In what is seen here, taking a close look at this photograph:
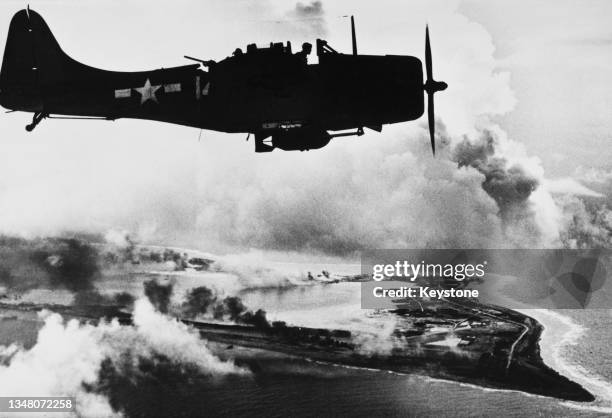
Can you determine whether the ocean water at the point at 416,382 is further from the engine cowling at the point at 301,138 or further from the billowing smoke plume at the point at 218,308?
the engine cowling at the point at 301,138

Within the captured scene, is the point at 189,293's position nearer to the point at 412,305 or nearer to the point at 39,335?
the point at 39,335

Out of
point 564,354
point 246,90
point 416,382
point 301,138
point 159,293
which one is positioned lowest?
point 416,382

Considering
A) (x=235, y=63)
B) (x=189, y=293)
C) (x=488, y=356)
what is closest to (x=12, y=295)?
(x=189, y=293)

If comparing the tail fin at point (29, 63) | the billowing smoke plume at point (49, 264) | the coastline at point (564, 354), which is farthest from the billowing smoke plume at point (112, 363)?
the coastline at point (564, 354)

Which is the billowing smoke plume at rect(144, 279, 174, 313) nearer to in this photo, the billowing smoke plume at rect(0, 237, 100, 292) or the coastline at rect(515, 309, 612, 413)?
the billowing smoke plume at rect(0, 237, 100, 292)

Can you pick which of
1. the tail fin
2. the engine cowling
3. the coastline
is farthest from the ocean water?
the tail fin

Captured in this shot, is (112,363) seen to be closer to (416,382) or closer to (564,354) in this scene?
(416,382)

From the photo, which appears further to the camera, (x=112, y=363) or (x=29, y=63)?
(x=112, y=363)

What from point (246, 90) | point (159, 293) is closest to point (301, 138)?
point (246, 90)
